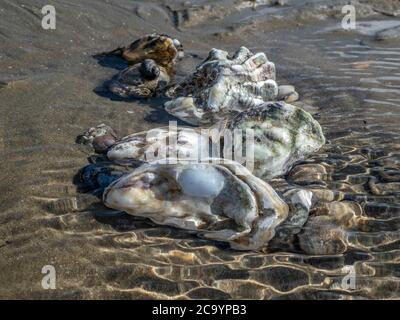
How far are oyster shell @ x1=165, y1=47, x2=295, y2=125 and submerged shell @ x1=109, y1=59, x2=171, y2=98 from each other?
164 millimetres

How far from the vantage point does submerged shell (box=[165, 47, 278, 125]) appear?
4438mm

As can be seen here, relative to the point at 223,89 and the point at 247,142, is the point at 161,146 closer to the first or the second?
the point at 247,142

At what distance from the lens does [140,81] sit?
482cm

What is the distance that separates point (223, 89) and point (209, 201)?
1.90 m

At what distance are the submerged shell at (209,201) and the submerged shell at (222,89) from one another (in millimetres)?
1536

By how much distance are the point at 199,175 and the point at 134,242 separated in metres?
0.55

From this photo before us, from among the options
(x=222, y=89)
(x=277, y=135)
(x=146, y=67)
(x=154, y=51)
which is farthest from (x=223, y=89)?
(x=154, y=51)

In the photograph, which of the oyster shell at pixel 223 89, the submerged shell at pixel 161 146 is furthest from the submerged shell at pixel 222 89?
the submerged shell at pixel 161 146

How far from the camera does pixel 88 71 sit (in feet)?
16.9

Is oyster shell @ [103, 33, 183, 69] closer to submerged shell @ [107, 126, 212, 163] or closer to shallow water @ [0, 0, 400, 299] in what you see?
shallow water @ [0, 0, 400, 299]

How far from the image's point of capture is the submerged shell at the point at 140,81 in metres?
4.73

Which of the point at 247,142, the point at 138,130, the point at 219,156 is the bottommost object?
the point at 219,156

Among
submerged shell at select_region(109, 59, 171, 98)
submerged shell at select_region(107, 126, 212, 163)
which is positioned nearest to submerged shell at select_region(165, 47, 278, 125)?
submerged shell at select_region(109, 59, 171, 98)

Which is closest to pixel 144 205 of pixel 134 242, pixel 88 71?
pixel 134 242
